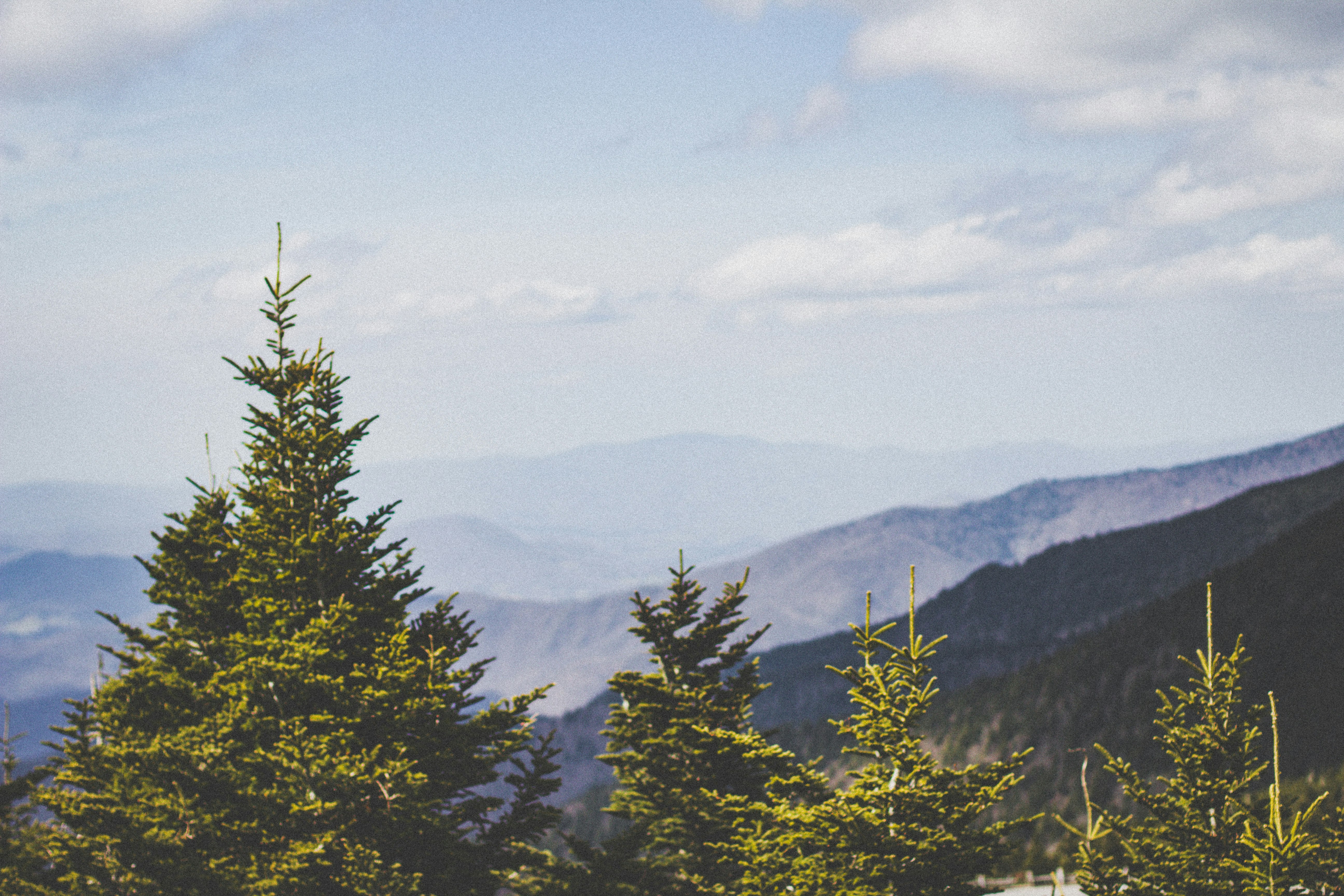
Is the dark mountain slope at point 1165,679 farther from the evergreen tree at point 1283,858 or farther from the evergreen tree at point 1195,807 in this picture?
the evergreen tree at point 1283,858

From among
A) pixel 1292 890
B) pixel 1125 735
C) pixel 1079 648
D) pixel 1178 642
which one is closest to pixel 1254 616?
pixel 1178 642

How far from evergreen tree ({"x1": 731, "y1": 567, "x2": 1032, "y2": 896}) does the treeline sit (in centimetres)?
3

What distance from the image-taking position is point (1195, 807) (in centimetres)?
1359

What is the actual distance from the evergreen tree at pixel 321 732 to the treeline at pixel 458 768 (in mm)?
49

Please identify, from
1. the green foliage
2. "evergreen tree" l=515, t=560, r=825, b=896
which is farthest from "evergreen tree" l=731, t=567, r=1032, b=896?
"evergreen tree" l=515, t=560, r=825, b=896

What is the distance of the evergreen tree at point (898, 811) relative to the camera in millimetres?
11688

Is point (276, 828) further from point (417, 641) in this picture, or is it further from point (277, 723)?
point (417, 641)

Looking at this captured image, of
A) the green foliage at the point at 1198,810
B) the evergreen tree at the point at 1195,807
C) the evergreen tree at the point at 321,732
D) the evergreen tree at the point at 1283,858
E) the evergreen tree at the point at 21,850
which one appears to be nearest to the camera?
the evergreen tree at the point at 1283,858

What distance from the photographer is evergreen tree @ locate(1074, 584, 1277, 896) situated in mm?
13023

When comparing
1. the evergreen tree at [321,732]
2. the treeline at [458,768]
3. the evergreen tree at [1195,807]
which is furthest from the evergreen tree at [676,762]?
the evergreen tree at [1195,807]

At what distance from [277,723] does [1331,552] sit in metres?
132

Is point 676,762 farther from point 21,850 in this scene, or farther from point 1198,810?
point 21,850

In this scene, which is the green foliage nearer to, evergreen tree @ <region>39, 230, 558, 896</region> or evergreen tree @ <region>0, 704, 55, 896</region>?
evergreen tree @ <region>39, 230, 558, 896</region>

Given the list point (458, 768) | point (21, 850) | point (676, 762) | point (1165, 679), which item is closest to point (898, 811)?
point (676, 762)
